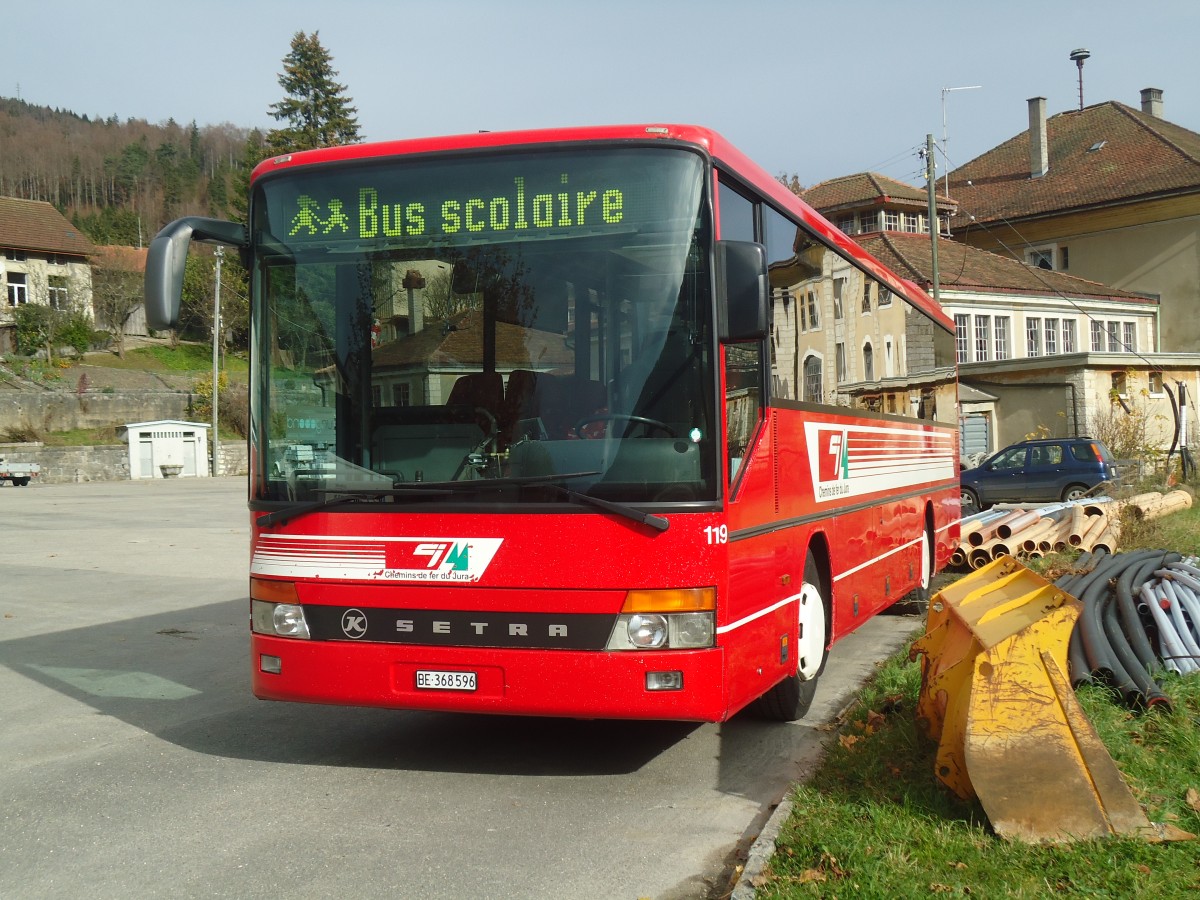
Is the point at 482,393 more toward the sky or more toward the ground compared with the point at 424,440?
more toward the sky

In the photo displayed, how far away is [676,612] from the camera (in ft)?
19.5

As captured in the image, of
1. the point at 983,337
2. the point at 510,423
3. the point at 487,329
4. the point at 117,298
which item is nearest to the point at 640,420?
the point at 510,423

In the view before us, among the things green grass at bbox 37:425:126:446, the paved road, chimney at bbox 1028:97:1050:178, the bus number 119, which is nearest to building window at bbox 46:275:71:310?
green grass at bbox 37:425:126:446

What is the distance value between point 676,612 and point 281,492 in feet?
7.03

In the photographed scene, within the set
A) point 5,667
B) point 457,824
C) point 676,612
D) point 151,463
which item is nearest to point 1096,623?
point 676,612

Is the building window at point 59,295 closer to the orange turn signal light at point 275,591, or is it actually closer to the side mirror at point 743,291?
the orange turn signal light at point 275,591

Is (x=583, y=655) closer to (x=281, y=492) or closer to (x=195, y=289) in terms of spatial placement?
(x=281, y=492)

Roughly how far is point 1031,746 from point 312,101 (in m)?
75.4

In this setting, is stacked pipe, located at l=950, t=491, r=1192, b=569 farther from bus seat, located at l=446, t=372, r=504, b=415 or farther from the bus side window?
bus seat, located at l=446, t=372, r=504, b=415

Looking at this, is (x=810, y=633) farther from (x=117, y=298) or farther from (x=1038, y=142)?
(x=117, y=298)

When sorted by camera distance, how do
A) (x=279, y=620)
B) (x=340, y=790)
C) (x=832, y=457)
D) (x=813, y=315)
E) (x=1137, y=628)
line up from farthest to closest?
(x=832, y=457)
(x=813, y=315)
(x=1137, y=628)
(x=279, y=620)
(x=340, y=790)

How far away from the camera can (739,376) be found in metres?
6.40

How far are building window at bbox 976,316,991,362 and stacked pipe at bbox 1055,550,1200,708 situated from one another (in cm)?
4371

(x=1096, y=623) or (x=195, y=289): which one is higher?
(x=195, y=289)
